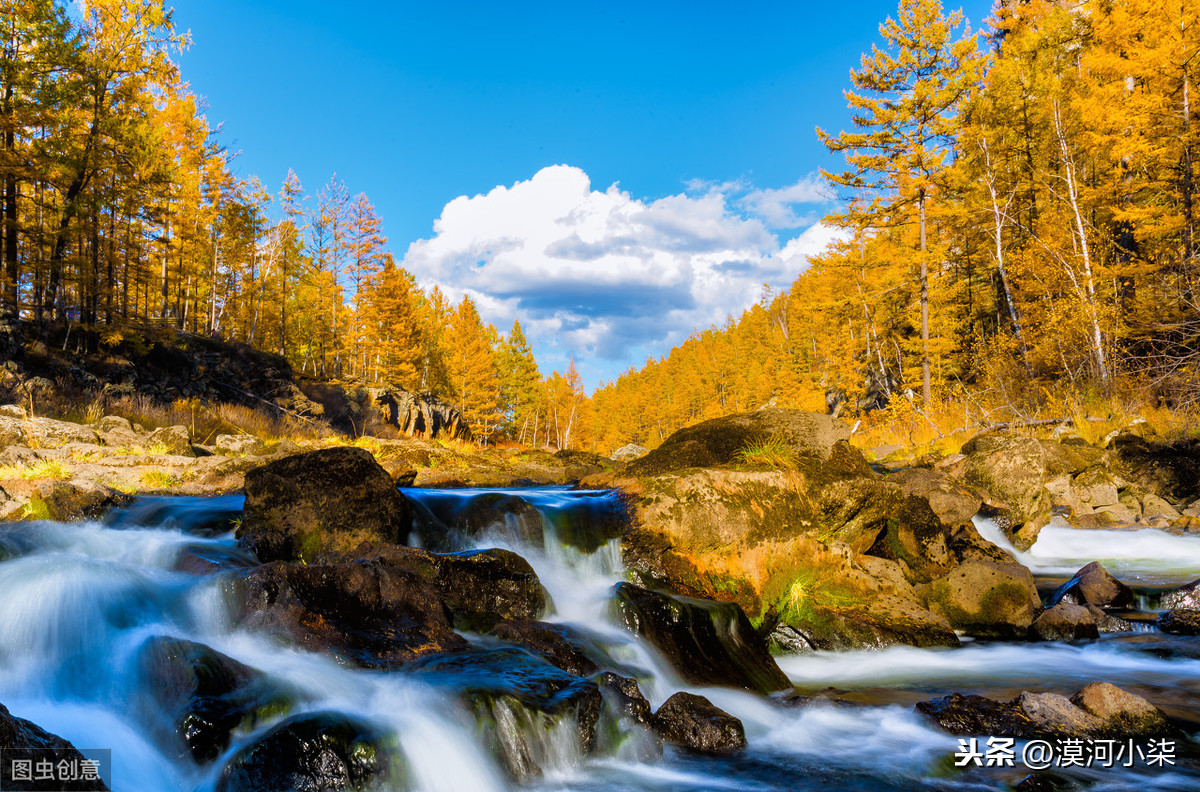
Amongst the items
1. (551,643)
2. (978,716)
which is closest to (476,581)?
(551,643)

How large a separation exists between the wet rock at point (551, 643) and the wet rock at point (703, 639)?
0.73 metres

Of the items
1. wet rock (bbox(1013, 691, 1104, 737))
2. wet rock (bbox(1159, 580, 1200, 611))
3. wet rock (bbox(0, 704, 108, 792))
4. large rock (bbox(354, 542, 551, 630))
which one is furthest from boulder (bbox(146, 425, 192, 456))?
wet rock (bbox(1159, 580, 1200, 611))

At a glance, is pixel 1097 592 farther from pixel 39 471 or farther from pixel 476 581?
pixel 39 471

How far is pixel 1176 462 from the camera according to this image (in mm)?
12375

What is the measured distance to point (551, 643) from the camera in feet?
17.7

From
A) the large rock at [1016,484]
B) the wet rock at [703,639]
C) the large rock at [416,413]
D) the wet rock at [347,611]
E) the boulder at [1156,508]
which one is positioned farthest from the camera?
the large rock at [416,413]

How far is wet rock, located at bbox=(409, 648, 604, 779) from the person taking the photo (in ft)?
13.4

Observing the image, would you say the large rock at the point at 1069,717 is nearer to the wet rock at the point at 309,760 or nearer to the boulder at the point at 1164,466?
the wet rock at the point at 309,760

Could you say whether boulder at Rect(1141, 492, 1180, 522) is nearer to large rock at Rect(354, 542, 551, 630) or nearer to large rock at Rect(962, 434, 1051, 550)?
large rock at Rect(962, 434, 1051, 550)

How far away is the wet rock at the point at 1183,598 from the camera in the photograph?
7344mm

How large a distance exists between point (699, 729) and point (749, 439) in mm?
5407

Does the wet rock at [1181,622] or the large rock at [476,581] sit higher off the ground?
the large rock at [476,581]

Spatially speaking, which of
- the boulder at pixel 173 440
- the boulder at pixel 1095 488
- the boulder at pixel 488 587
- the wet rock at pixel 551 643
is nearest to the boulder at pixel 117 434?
the boulder at pixel 173 440

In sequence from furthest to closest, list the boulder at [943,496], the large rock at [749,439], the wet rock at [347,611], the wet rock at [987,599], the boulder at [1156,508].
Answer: the boulder at [1156,508] < the boulder at [943,496] < the large rock at [749,439] < the wet rock at [987,599] < the wet rock at [347,611]
